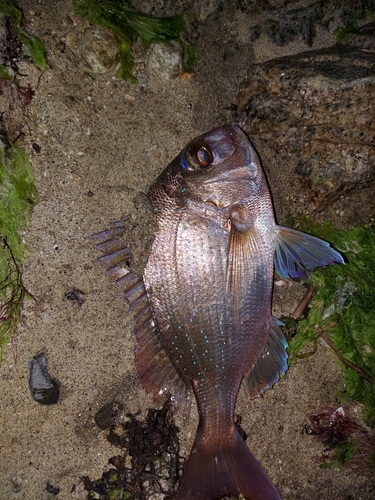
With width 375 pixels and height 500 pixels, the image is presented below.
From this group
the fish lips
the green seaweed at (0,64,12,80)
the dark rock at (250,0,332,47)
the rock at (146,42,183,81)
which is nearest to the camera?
the fish lips

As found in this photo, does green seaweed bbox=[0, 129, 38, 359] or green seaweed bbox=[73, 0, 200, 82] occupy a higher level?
green seaweed bbox=[73, 0, 200, 82]

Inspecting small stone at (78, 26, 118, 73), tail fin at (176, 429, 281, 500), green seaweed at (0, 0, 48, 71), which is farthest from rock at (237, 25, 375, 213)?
tail fin at (176, 429, 281, 500)

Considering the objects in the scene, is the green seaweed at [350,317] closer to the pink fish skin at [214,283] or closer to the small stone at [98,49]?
the pink fish skin at [214,283]

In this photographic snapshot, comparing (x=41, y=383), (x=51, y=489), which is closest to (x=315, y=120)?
(x=41, y=383)

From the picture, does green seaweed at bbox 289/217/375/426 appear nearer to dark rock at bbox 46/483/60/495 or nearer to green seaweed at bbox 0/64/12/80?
dark rock at bbox 46/483/60/495

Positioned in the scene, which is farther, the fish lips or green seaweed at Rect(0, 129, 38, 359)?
green seaweed at Rect(0, 129, 38, 359)

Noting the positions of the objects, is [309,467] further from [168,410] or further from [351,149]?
[351,149]

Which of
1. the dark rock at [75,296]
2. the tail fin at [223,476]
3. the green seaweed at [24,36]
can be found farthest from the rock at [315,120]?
the tail fin at [223,476]

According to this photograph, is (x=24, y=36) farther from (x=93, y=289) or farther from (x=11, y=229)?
(x=93, y=289)
